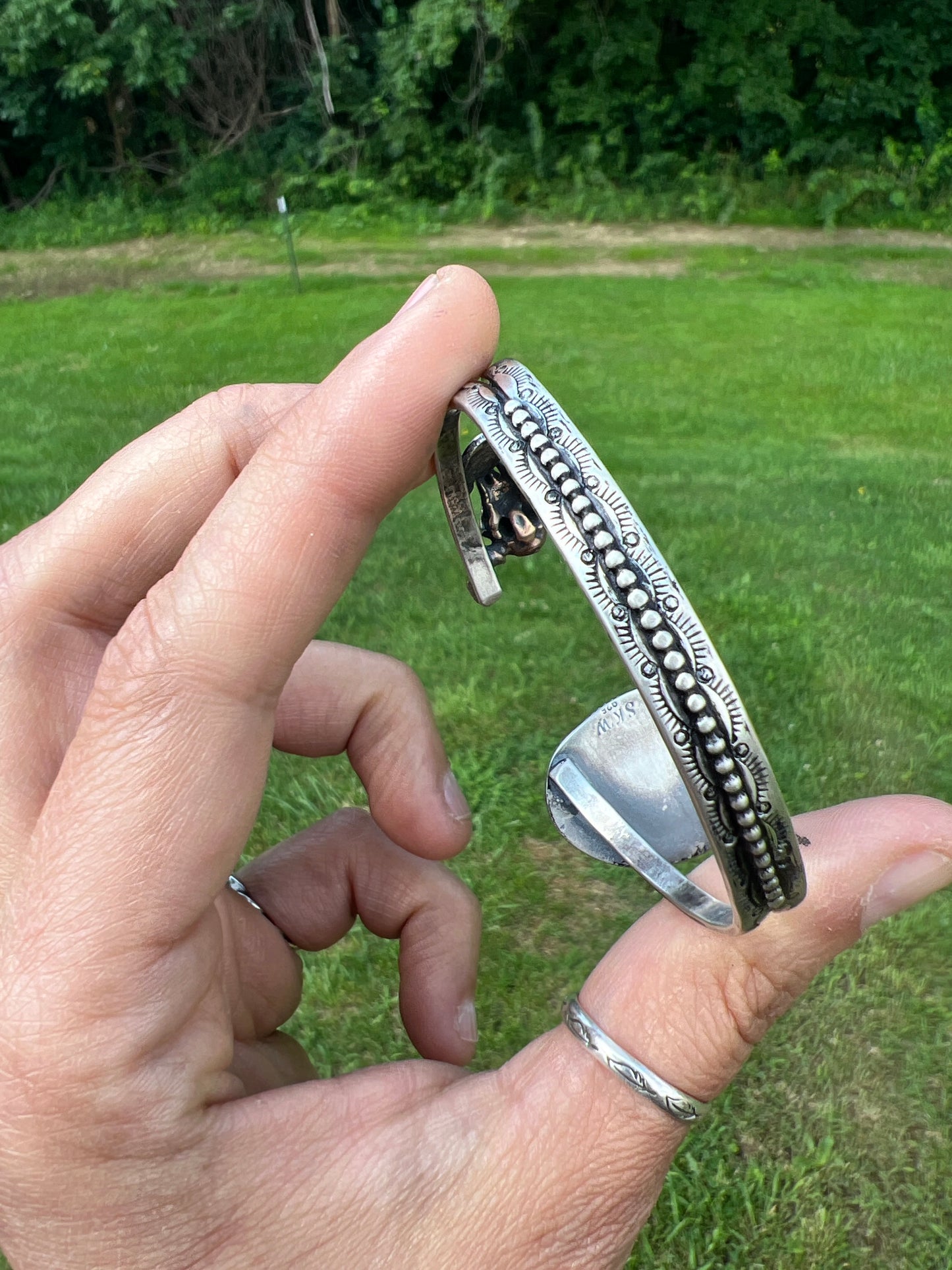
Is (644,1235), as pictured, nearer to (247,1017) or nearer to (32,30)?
(247,1017)

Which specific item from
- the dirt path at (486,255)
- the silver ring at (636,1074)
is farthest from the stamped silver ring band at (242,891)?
the dirt path at (486,255)

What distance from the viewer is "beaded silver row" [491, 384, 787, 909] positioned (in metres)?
1.00

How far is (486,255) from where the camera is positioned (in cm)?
1060

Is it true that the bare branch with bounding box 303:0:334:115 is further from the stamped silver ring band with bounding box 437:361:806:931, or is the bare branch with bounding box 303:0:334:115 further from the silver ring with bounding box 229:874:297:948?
the stamped silver ring band with bounding box 437:361:806:931

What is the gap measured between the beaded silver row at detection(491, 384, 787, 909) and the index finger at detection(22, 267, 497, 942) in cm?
20

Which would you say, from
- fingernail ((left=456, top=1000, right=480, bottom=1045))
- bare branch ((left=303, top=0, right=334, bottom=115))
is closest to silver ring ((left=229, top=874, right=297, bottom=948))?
fingernail ((left=456, top=1000, right=480, bottom=1045))

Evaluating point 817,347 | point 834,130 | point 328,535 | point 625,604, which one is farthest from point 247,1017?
point 834,130

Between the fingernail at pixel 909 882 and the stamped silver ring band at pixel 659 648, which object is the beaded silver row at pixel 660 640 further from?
the fingernail at pixel 909 882

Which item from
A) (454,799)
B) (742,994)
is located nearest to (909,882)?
(742,994)

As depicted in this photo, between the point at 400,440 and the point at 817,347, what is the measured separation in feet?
21.1

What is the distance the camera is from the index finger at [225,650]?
0.98 meters

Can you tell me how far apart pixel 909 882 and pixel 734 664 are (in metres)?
1.93

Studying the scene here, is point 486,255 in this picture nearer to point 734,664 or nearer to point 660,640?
point 734,664

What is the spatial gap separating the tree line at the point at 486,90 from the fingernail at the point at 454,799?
11.6m
